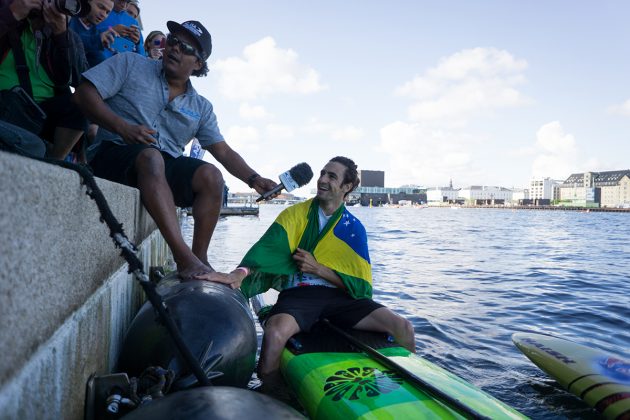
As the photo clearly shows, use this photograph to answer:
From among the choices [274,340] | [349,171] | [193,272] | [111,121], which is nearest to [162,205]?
[193,272]

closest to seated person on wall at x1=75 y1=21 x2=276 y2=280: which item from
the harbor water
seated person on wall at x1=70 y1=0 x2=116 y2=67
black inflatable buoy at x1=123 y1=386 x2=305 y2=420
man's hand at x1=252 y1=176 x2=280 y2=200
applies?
man's hand at x1=252 y1=176 x2=280 y2=200

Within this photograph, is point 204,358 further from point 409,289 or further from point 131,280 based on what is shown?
point 409,289

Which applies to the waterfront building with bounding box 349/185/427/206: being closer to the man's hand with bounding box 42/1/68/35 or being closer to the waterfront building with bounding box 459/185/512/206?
the waterfront building with bounding box 459/185/512/206

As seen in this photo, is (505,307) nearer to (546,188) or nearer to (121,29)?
(121,29)

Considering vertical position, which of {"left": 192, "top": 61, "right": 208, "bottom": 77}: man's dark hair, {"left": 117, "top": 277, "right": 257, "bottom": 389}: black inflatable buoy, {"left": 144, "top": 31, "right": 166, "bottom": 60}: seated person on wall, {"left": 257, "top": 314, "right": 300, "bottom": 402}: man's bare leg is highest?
{"left": 144, "top": 31, "right": 166, "bottom": 60}: seated person on wall

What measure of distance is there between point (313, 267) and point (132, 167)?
190 centimetres

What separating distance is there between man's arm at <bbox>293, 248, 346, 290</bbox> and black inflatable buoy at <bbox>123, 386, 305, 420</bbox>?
3039mm

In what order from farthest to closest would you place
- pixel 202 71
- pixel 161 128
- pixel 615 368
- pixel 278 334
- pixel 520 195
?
pixel 520 195 < pixel 615 368 < pixel 278 334 < pixel 202 71 < pixel 161 128

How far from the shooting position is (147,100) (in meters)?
3.83

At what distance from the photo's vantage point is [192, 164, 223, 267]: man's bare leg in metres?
3.85

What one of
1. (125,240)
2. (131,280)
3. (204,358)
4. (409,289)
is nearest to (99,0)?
(131,280)

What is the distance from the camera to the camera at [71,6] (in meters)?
3.00

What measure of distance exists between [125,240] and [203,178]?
1.91m

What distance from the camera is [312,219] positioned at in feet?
16.4
